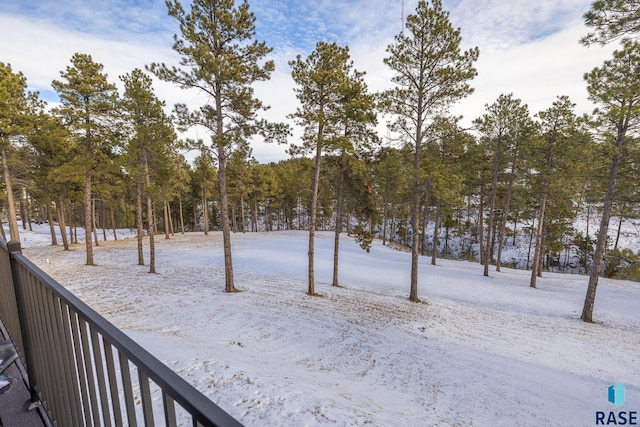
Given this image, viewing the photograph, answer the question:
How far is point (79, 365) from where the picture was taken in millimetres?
1940

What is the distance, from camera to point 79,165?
55.8 feet

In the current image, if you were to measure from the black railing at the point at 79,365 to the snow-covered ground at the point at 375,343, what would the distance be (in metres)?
2.94

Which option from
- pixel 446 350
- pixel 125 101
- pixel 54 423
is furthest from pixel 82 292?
pixel 446 350

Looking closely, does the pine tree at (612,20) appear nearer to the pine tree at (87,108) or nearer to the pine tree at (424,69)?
the pine tree at (424,69)

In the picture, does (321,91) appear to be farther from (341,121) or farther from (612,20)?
(612,20)

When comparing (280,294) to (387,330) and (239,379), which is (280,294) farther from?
(239,379)

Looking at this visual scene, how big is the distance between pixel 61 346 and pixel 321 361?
22.4ft

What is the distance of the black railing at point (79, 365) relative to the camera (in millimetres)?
1006

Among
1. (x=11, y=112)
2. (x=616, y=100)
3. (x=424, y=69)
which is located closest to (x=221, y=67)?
(x=424, y=69)

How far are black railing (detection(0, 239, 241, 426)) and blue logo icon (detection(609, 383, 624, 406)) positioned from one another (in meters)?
10.5

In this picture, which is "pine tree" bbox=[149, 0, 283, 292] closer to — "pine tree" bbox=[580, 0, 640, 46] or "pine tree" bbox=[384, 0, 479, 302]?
"pine tree" bbox=[384, 0, 479, 302]

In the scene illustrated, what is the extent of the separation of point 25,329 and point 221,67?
38.4ft

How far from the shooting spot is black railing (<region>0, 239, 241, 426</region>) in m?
1.01

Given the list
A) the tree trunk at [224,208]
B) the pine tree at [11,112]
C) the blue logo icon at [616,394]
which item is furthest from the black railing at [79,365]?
the pine tree at [11,112]
